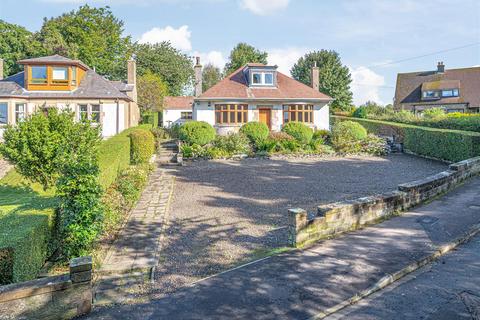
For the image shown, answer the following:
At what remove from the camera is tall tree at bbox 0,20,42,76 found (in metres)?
45.3

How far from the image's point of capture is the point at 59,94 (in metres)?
27.7

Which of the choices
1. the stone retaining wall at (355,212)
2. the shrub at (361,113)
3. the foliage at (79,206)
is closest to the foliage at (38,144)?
the foliage at (79,206)

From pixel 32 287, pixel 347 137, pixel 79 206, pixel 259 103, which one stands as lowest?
pixel 32 287

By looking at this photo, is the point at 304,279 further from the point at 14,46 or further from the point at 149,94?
the point at 14,46

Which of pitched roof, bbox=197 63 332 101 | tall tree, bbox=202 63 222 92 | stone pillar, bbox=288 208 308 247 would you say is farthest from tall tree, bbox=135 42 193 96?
stone pillar, bbox=288 208 308 247

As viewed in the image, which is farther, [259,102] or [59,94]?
[259,102]

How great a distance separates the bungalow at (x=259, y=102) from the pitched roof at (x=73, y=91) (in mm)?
6920

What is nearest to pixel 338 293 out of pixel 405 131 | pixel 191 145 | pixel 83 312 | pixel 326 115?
pixel 83 312

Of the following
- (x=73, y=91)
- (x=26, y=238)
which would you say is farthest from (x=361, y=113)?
(x=26, y=238)

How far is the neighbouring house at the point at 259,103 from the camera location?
28.1 meters

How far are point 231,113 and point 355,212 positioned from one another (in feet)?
67.3

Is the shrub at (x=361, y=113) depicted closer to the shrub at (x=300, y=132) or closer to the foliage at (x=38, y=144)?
the shrub at (x=300, y=132)

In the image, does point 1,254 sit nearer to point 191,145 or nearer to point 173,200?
point 173,200

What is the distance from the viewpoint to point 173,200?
1217 cm
